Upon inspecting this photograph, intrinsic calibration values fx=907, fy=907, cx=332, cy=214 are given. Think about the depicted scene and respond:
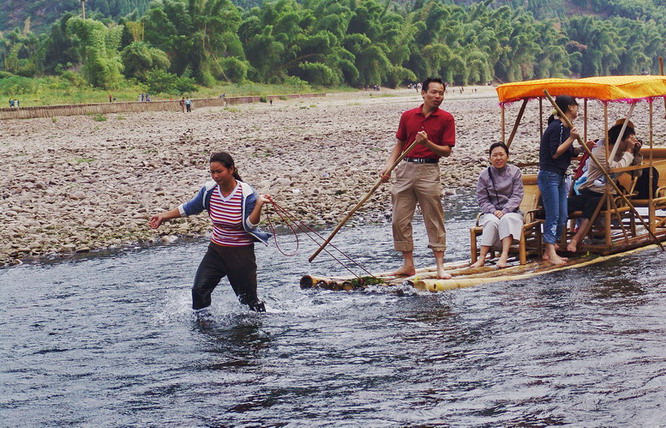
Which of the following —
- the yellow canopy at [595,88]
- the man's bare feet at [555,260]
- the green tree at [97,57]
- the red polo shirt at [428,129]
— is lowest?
the man's bare feet at [555,260]

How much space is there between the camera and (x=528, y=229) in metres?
10.6

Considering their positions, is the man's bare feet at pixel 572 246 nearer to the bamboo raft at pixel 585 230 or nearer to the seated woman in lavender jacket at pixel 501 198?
the bamboo raft at pixel 585 230

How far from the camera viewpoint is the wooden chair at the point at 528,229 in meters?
10.6

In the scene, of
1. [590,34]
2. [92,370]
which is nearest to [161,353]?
[92,370]

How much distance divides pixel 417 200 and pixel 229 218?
2494 mm

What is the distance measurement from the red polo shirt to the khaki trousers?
16 cm

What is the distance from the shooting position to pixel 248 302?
919cm

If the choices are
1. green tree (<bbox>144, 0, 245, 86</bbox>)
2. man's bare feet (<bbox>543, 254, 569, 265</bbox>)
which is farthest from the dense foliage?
man's bare feet (<bbox>543, 254, 569, 265</bbox>)

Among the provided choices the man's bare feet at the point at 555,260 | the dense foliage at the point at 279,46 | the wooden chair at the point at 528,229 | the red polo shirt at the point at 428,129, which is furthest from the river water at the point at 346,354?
the dense foliage at the point at 279,46

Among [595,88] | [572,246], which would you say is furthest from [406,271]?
[595,88]

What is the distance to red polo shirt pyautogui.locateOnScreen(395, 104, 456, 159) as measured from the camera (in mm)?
9445

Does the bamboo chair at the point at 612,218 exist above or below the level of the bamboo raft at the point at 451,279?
above

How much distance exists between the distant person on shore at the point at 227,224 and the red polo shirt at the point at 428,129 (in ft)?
6.59

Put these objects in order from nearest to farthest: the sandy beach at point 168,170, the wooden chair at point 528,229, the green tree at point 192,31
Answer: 1. the wooden chair at point 528,229
2. the sandy beach at point 168,170
3. the green tree at point 192,31
